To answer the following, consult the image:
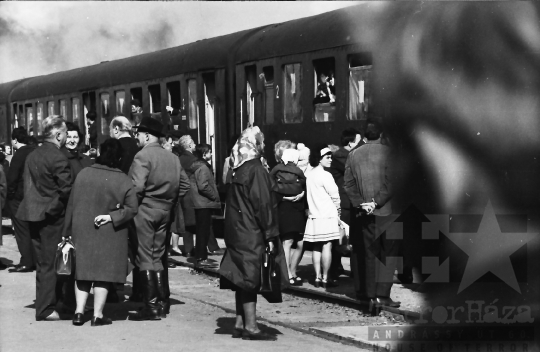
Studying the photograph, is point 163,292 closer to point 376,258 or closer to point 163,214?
point 163,214

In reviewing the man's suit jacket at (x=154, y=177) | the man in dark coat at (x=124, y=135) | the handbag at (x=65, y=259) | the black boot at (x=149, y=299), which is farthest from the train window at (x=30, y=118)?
the handbag at (x=65, y=259)

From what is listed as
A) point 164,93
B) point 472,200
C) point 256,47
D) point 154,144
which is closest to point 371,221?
point 154,144

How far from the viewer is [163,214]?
8.94 m

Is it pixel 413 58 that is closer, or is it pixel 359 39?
pixel 413 58

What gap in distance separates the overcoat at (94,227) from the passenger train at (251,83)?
9.46 ft

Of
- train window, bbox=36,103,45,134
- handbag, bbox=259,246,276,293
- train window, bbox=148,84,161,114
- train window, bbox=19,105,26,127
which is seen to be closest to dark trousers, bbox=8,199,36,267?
handbag, bbox=259,246,276,293

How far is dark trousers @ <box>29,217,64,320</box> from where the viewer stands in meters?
8.80

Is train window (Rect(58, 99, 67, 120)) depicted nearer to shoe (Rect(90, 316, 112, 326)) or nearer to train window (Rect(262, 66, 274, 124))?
train window (Rect(262, 66, 274, 124))

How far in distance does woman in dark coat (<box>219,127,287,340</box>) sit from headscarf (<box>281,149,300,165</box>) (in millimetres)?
3375

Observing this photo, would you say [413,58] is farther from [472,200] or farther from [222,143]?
[222,143]

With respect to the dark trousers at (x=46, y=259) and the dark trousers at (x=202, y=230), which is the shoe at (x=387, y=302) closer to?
the dark trousers at (x=46, y=259)

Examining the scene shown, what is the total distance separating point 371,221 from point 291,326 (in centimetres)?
143

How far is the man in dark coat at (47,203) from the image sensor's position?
8859mm

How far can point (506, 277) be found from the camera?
4590 millimetres
